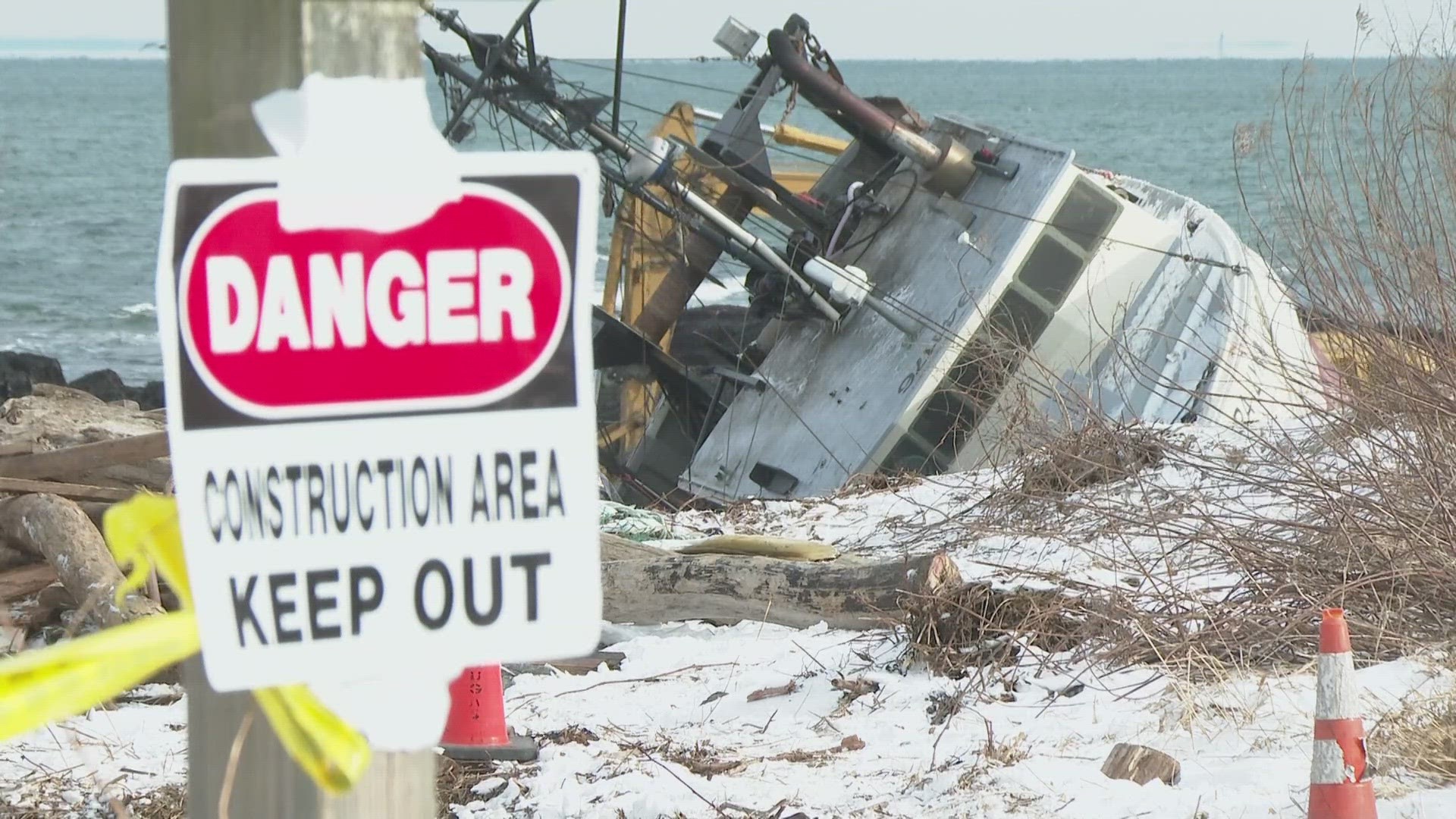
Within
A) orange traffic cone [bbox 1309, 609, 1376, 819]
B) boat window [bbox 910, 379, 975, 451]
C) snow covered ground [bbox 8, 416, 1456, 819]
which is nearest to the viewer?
orange traffic cone [bbox 1309, 609, 1376, 819]

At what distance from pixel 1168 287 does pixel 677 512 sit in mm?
4692

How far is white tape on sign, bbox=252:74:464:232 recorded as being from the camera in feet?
4.72

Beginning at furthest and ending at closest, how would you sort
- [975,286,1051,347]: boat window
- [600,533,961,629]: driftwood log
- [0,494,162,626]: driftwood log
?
[975,286,1051,347]: boat window, [0,494,162,626]: driftwood log, [600,533,961,629]: driftwood log

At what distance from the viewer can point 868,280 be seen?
43.3 ft

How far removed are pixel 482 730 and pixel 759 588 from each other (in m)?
2.05

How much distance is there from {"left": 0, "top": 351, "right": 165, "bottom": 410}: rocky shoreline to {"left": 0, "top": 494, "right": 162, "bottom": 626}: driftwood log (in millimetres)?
11314

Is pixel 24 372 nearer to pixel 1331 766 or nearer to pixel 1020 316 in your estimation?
pixel 1020 316

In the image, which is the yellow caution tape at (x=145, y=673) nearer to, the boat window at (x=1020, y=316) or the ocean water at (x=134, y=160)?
the ocean water at (x=134, y=160)

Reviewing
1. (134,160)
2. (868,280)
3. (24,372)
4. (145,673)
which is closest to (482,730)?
(145,673)

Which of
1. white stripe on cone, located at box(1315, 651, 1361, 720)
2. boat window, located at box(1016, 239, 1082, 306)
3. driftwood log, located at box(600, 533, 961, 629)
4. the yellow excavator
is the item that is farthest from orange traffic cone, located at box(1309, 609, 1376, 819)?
the yellow excavator

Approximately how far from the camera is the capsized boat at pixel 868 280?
41.2 feet

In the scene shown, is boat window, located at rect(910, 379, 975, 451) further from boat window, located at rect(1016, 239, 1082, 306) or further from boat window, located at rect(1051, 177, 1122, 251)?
boat window, located at rect(1051, 177, 1122, 251)

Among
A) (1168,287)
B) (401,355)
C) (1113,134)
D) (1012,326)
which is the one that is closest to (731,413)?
(1012,326)

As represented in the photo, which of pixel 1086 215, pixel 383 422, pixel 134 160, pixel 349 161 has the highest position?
pixel 349 161
